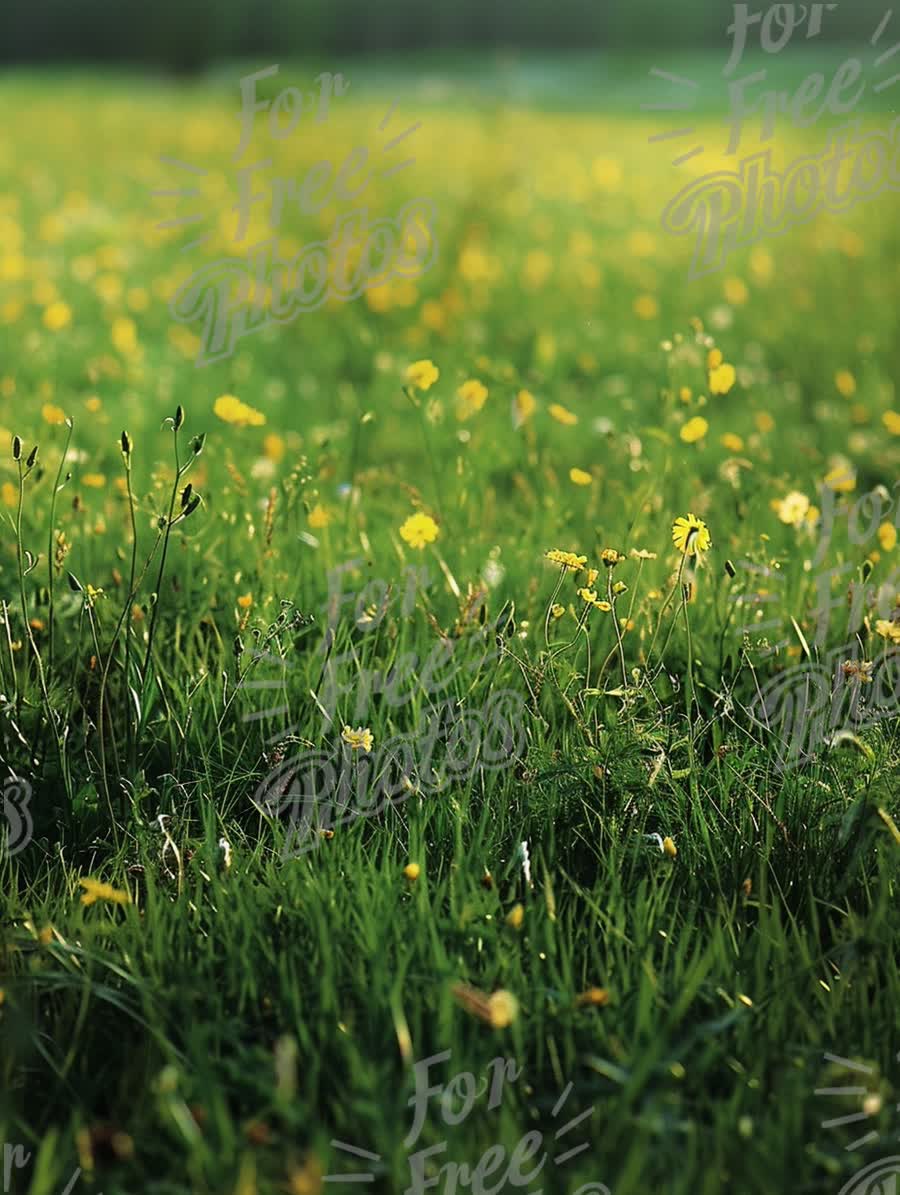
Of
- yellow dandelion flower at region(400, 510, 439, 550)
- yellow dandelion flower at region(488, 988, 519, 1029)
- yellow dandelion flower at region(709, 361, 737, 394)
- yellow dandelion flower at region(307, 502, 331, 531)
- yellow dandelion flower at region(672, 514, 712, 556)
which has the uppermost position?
yellow dandelion flower at region(709, 361, 737, 394)

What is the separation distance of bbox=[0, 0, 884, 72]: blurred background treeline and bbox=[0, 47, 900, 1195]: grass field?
1153 cm

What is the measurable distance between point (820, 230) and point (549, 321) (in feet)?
7.57

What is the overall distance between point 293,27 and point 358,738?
21028 millimetres

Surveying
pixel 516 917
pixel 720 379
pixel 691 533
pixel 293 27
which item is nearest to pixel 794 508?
pixel 720 379

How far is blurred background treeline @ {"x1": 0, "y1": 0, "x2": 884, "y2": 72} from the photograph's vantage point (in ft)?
53.9

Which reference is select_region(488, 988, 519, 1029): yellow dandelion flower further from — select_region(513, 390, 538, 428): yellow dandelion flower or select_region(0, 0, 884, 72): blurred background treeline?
select_region(0, 0, 884, 72): blurred background treeline

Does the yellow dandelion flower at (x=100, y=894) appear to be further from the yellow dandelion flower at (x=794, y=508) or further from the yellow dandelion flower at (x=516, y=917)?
the yellow dandelion flower at (x=794, y=508)

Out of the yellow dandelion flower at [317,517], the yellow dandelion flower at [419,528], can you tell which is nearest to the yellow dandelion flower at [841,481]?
the yellow dandelion flower at [419,528]

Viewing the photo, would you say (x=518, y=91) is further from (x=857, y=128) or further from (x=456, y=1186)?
(x=456, y=1186)

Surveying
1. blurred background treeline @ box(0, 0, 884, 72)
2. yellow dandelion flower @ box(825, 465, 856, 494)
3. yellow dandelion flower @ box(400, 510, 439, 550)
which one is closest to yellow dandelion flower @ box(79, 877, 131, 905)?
yellow dandelion flower @ box(400, 510, 439, 550)

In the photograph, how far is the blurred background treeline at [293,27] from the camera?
16.4 metres

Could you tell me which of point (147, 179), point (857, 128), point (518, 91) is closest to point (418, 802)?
point (857, 128)

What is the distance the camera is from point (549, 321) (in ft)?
16.2

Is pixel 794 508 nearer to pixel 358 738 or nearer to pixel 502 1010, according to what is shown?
pixel 358 738
